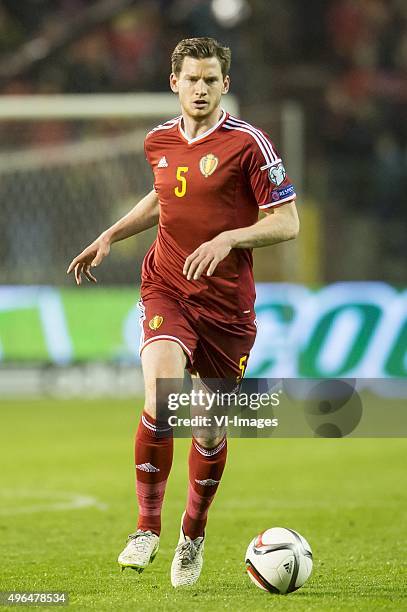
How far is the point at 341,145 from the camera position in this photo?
17781mm

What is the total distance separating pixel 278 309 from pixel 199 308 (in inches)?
321

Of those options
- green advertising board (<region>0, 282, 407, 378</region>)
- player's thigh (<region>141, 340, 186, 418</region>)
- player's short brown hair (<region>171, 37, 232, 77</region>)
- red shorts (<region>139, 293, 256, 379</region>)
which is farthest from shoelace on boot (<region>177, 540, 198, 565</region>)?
green advertising board (<region>0, 282, 407, 378</region>)

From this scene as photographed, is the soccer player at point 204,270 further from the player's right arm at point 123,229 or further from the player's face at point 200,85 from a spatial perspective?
the player's right arm at point 123,229

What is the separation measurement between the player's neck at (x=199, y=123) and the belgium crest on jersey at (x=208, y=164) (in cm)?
13

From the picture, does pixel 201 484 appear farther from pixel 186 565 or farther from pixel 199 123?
pixel 199 123

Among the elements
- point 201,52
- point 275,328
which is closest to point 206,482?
point 201,52

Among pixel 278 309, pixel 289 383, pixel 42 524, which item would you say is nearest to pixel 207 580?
pixel 289 383

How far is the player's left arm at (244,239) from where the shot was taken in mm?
4832

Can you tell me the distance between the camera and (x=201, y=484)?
17.7 feet

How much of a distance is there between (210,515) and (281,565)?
268 cm

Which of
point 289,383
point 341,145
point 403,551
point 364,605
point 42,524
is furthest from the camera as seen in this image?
point 341,145

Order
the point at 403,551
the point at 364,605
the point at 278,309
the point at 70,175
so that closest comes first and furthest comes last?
the point at 364,605, the point at 403,551, the point at 278,309, the point at 70,175

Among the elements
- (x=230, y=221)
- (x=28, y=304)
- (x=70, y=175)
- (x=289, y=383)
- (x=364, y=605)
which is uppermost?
(x=230, y=221)

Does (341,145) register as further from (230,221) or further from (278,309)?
(230,221)
